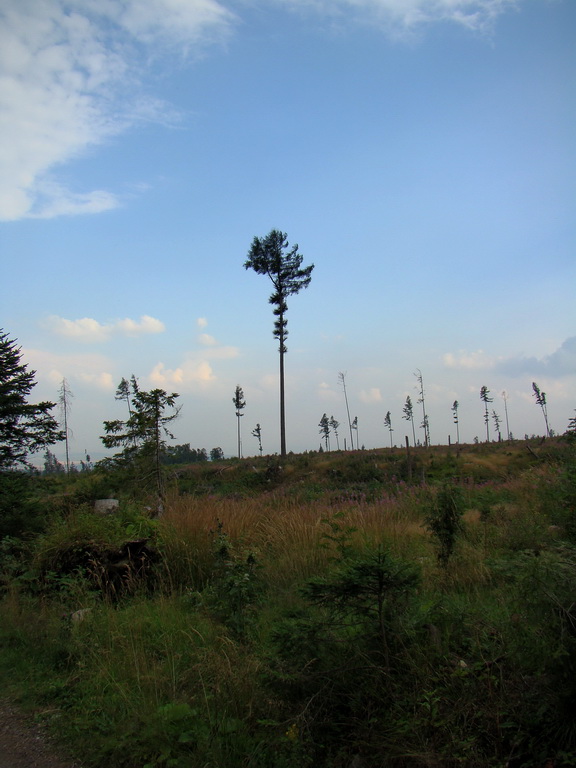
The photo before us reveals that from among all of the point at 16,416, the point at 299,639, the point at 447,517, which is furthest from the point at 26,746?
the point at 16,416

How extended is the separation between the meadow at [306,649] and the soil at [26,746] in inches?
4.1

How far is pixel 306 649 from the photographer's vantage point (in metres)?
2.68

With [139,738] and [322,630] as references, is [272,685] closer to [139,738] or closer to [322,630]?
[322,630]

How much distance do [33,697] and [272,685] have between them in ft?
7.09

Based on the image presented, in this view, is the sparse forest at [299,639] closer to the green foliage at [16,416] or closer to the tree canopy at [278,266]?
the green foliage at [16,416]

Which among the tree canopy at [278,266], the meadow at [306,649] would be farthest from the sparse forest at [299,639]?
the tree canopy at [278,266]

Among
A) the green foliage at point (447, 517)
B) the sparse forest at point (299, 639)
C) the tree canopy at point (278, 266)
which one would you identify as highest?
the tree canopy at point (278, 266)

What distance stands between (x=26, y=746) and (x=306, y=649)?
191 cm

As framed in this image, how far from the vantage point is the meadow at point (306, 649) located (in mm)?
2160

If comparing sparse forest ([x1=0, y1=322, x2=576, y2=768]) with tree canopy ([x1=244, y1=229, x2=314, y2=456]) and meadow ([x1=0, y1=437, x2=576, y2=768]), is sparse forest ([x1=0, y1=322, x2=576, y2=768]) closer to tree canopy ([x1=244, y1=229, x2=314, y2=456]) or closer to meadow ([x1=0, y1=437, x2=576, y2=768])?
meadow ([x1=0, y1=437, x2=576, y2=768])

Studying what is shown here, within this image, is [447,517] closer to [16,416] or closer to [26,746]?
[26,746]

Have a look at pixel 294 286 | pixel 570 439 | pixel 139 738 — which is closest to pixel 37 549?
pixel 139 738

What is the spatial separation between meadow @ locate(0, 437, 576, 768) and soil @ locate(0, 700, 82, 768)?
4.1 inches

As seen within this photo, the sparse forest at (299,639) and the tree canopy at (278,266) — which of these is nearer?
the sparse forest at (299,639)
